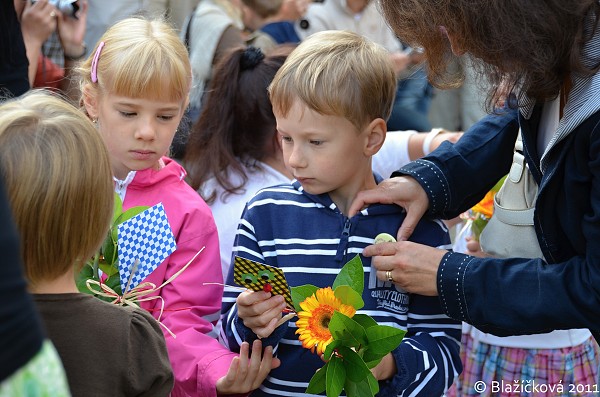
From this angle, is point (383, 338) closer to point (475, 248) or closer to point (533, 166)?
point (533, 166)

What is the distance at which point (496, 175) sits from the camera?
256cm

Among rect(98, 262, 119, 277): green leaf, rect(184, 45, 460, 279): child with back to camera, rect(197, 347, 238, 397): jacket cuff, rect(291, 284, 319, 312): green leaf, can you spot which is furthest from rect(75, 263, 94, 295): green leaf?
rect(184, 45, 460, 279): child with back to camera

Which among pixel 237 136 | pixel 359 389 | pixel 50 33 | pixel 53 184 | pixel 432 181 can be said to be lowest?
pixel 359 389

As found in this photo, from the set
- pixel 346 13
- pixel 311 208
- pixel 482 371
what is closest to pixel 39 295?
pixel 311 208

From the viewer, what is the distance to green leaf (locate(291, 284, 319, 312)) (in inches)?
76.8

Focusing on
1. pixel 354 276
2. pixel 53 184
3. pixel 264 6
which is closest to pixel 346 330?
pixel 354 276

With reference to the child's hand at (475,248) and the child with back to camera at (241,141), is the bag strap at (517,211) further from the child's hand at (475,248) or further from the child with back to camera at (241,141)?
the child with back to camera at (241,141)

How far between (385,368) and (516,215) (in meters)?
0.63

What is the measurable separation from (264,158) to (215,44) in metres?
1.60

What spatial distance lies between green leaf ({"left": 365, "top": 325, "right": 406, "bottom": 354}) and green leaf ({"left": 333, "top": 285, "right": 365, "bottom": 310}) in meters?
0.07

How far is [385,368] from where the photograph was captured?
82.8 inches

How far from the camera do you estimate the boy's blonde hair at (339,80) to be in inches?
87.0

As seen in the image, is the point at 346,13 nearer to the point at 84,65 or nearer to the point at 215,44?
the point at 215,44

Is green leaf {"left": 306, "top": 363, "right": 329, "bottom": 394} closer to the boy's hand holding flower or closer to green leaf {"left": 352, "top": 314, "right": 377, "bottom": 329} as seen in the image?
the boy's hand holding flower
